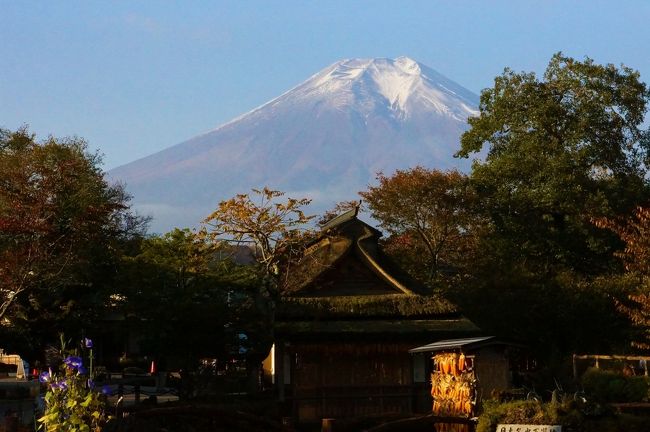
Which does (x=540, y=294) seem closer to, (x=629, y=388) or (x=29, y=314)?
(x=629, y=388)

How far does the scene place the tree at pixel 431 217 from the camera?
5828 centimetres

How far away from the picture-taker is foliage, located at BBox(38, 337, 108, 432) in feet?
53.5

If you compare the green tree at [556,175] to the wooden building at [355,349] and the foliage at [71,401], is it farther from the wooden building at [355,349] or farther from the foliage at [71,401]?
the foliage at [71,401]

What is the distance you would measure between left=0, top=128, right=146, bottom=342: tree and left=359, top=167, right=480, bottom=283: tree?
14.1m

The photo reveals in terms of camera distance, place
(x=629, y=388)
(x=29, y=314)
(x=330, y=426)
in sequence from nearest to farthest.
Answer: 1. (x=330, y=426)
2. (x=629, y=388)
3. (x=29, y=314)

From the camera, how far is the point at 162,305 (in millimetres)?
40500

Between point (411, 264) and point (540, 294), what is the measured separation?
9.12 meters

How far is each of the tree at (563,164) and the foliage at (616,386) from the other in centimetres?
1717

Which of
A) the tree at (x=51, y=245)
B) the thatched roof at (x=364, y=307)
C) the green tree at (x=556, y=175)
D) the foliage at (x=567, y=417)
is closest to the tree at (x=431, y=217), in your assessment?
the green tree at (x=556, y=175)

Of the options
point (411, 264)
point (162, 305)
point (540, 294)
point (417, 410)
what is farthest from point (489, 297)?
point (162, 305)

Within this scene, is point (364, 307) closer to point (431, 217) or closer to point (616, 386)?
point (616, 386)

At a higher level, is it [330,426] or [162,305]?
[162,305]

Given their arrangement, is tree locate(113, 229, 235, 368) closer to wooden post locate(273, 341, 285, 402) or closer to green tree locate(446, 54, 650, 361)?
wooden post locate(273, 341, 285, 402)

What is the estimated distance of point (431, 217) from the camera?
193ft
